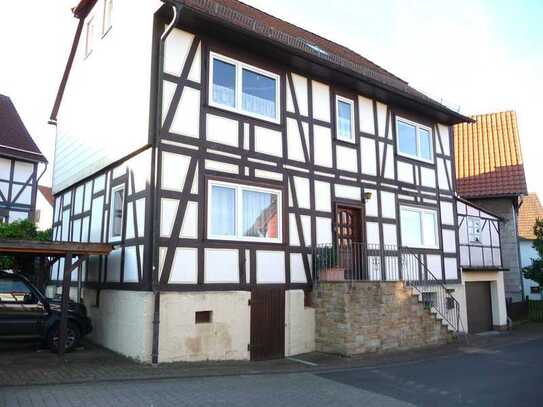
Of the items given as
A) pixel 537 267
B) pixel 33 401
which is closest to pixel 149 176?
pixel 33 401

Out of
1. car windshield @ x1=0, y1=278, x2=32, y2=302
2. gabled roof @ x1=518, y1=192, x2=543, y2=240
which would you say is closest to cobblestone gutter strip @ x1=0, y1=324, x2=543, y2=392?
car windshield @ x1=0, y1=278, x2=32, y2=302

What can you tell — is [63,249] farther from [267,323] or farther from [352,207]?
[352,207]

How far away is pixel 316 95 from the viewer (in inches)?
514

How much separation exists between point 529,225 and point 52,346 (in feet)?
96.1

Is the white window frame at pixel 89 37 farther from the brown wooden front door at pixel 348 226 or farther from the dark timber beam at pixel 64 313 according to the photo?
the brown wooden front door at pixel 348 226

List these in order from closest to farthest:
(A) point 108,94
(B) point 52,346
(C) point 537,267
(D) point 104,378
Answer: (D) point 104,378 < (B) point 52,346 < (A) point 108,94 < (C) point 537,267

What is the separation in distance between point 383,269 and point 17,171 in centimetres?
1958

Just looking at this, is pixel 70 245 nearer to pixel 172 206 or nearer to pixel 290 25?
pixel 172 206

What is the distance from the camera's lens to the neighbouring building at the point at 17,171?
24.0 m

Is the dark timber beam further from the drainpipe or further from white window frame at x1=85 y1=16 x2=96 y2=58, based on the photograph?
white window frame at x1=85 y1=16 x2=96 y2=58

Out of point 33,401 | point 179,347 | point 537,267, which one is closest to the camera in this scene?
point 33,401

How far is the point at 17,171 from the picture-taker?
24.5 meters

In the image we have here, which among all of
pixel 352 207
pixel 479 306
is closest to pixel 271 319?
pixel 352 207

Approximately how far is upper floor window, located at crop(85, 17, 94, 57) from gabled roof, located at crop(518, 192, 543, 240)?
85.6ft
